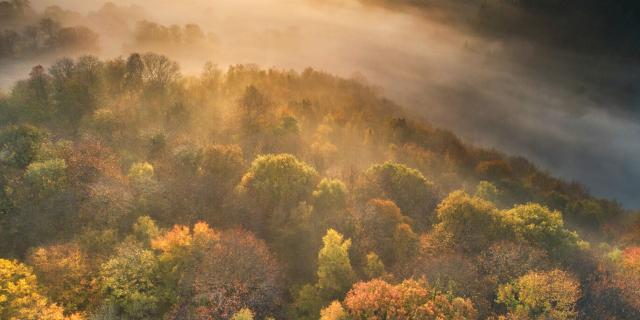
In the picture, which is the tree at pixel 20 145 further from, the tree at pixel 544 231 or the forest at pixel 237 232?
the tree at pixel 544 231

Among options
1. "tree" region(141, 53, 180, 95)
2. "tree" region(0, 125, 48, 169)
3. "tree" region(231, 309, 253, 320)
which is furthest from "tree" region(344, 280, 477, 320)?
"tree" region(141, 53, 180, 95)

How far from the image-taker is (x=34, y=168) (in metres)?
66.7

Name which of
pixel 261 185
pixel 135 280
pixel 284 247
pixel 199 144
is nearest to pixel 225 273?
pixel 135 280

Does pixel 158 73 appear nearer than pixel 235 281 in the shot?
No

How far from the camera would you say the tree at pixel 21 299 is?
149ft

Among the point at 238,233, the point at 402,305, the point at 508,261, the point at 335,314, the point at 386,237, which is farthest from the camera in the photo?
the point at 386,237

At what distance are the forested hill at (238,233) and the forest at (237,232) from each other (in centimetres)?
28

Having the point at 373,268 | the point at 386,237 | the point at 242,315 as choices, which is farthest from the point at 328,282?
the point at 386,237

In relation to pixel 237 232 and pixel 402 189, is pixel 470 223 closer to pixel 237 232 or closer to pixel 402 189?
pixel 402 189

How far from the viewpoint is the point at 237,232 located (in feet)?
216

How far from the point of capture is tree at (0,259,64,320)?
45.4 meters

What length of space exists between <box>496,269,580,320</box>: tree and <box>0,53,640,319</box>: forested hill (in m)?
0.26

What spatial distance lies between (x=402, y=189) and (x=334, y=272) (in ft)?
110

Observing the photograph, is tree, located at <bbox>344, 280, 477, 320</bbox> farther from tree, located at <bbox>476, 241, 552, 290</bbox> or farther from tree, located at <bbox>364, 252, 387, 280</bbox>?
tree, located at <bbox>476, 241, 552, 290</bbox>
